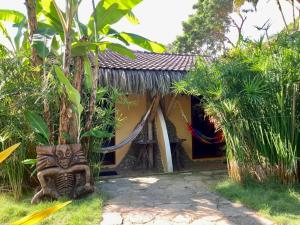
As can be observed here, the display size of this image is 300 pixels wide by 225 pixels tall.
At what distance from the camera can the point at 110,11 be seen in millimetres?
4348

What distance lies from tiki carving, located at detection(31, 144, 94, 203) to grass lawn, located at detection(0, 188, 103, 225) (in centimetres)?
16

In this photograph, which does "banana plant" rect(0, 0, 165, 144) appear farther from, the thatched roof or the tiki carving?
the thatched roof

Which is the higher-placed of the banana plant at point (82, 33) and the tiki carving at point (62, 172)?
the banana plant at point (82, 33)

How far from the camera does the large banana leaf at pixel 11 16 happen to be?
4.65 meters

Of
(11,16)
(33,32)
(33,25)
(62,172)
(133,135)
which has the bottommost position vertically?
(62,172)

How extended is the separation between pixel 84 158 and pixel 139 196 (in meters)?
0.95

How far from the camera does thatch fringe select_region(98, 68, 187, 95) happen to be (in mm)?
6015

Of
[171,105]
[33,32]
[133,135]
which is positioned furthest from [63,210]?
[171,105]

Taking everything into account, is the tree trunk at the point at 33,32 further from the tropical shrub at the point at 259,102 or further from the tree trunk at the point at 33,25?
the tropical shrub at the point at 259,102

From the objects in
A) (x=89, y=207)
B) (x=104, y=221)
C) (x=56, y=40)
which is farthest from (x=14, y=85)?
(x=104, y=221)

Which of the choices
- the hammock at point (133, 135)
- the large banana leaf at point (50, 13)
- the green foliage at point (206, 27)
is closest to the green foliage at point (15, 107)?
the large banana leaf at point (50, 13)

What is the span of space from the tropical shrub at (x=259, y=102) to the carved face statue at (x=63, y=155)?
82.6 inches

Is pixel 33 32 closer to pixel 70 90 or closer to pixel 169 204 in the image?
pixel 70 90

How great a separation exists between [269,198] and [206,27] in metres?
15.6
